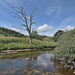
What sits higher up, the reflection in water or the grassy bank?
the grassy bank

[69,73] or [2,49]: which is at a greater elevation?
[2,49]

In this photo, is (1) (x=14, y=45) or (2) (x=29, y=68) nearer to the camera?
(2) (x=29, y=68)

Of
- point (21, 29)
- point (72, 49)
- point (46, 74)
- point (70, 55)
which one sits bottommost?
point (46, 74)

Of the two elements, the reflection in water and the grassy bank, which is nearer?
the reflection in water

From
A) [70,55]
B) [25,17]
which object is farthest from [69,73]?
[25,17]

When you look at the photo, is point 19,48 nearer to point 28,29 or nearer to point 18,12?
point 28,29

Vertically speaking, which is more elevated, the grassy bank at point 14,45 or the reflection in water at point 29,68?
the grassy bank at point 14,45

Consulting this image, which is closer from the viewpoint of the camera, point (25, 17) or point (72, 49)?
point (72, 49)

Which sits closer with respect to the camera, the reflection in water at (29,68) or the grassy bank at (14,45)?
the reflection in water at (29,68)

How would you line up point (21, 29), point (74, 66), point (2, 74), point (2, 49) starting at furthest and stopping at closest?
1. point (21, 29)
2. point (2, 49)
3. point (74, 66)
4. point (2, 74)

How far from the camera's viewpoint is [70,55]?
222 inches

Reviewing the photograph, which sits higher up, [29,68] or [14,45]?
[14,45]

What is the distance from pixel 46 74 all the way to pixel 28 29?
2463 centimetres

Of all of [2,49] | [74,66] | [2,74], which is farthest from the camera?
[2,49]
